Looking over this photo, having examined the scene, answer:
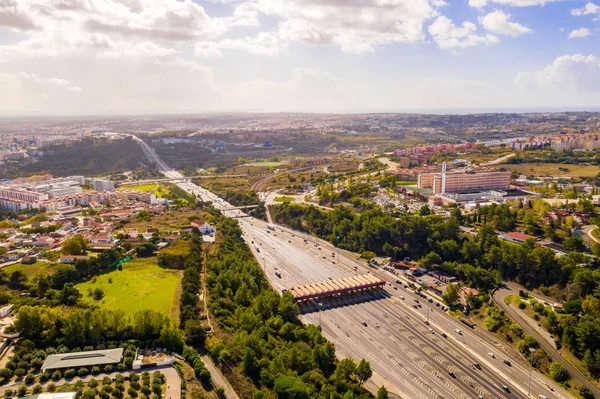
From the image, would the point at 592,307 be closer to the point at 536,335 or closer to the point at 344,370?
the point at 536,335

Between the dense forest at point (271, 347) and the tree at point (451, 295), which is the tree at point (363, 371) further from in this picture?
the tree at point (451, 295)

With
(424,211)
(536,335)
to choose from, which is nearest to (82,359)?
(536,335)

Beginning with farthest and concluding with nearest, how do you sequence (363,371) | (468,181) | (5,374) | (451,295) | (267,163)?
1. (267,163)
2. (468,181)
3. (451,295)
4. (363,371)
5. (5,374)

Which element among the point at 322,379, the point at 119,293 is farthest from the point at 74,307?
the point at 322,379

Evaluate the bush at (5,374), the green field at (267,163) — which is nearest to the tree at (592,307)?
the bush at (5,374)

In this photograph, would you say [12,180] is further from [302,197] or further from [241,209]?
[302,197]

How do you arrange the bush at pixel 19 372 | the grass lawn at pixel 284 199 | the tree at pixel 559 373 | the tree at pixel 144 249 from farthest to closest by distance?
the grass lawn at pixel 284 199 < the tree at pixel 144 249 < the tree at pixel 559 373 < the bush at pixel 19 372

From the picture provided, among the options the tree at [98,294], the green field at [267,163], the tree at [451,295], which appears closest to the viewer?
the tree at [98,294]
